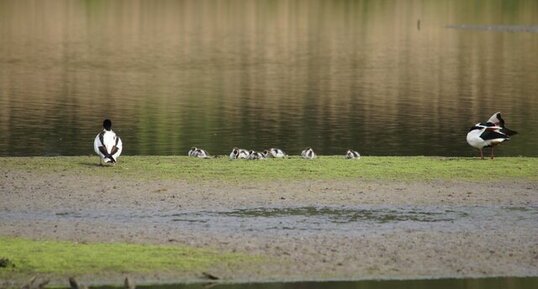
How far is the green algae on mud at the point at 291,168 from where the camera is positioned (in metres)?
23.6

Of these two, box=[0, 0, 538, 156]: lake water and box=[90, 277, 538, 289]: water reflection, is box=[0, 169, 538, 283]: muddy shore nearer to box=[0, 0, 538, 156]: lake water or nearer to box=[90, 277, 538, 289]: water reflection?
box=[90, 277, 538, 289]: water reflection

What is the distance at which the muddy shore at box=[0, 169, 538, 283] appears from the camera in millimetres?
16375

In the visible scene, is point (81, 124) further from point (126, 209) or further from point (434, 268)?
point (434, 268)

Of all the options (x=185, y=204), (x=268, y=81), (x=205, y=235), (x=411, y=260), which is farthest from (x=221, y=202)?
(x=268, y=81)

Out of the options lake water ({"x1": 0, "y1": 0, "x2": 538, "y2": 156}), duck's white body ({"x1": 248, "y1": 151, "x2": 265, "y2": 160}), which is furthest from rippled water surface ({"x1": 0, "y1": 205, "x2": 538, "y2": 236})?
lake water ({"x1": 0, "y1": 0, "x2": 538, "y2": 156})

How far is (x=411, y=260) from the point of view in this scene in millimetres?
16719

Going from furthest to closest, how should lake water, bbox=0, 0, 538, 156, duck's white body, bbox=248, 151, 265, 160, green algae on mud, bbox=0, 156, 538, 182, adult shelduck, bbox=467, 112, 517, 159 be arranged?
lake water, bbox=0, 0, 538, 156, duck's white body, bbox=248, 151, 265, 160, adult shelduck, bbox=467, 112, 517, 159, green algae on mud, bbox=0, 156, 538, 182

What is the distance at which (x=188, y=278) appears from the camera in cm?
1563

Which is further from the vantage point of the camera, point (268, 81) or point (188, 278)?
point (268, 81)

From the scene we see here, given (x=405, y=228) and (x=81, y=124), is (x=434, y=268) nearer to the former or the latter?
(x=405, y=228)

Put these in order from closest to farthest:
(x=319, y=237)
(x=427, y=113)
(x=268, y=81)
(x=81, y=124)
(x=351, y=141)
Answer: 1. (x=319, y=237)
2. (x=351, y=141)
3. (x=81, y=124)
4. (x=427, y=113)
5. (x=268, y=81)

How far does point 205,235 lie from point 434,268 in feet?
10.9

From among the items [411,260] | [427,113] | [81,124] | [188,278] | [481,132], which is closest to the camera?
[188,278]

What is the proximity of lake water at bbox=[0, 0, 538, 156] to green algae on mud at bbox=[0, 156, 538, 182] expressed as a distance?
6.04 meters
